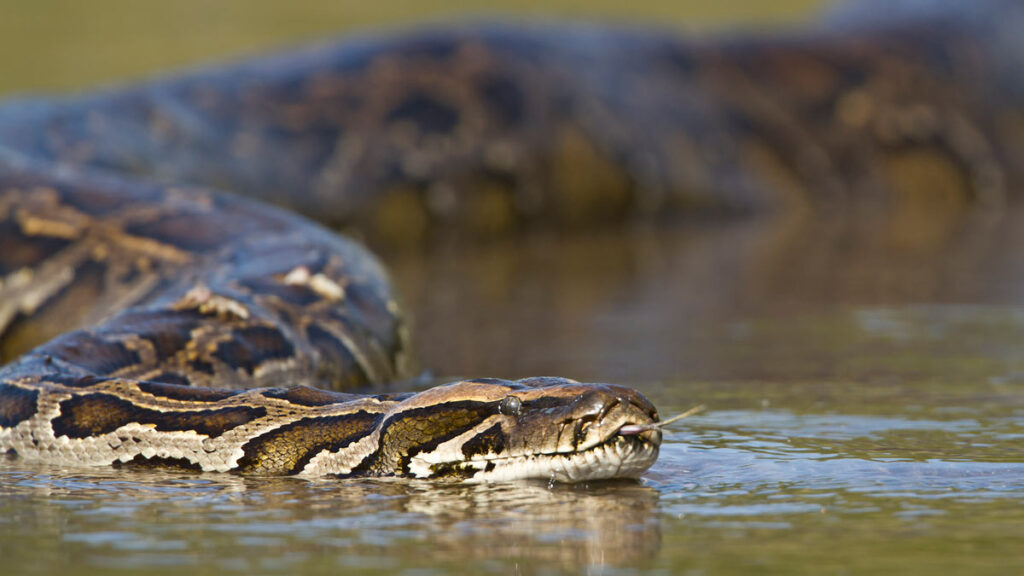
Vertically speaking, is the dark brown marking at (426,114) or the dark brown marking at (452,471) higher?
the dark brown marking at (426,114)

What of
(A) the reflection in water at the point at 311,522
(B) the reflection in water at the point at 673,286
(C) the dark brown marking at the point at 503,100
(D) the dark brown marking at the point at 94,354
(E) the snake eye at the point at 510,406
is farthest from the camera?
(C) the dark brown marking at the point at 503,100

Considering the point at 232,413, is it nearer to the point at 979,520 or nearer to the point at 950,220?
the point at 979,520

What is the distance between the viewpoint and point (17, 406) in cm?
562

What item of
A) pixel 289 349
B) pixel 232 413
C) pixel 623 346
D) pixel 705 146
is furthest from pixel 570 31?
pixel 232 413

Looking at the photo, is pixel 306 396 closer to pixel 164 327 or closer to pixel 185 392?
pixel 185 392

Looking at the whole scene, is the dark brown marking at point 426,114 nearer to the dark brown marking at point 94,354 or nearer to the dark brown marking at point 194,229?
the dark brown marking at point 194,229

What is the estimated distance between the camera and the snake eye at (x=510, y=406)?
489 cm

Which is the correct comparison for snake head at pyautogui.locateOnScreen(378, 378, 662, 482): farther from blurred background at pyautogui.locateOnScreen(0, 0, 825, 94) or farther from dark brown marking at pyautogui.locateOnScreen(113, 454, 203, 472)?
blurred background at pyautogui.locateOnScreen(0, 0, 825, 94)

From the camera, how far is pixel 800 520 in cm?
441

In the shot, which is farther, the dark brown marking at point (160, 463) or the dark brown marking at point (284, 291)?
the dark brown marking at point (284, 291)

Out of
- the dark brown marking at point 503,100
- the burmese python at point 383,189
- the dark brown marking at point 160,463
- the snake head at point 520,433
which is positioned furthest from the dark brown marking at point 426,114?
the snake head at point 520,433

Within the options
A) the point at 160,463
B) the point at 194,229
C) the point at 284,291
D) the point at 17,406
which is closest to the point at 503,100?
the point at 194,229

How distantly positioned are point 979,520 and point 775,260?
29.2ft

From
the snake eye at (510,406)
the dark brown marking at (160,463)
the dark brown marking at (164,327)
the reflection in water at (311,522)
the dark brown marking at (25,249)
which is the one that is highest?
the dark brown marking at (25,249)
